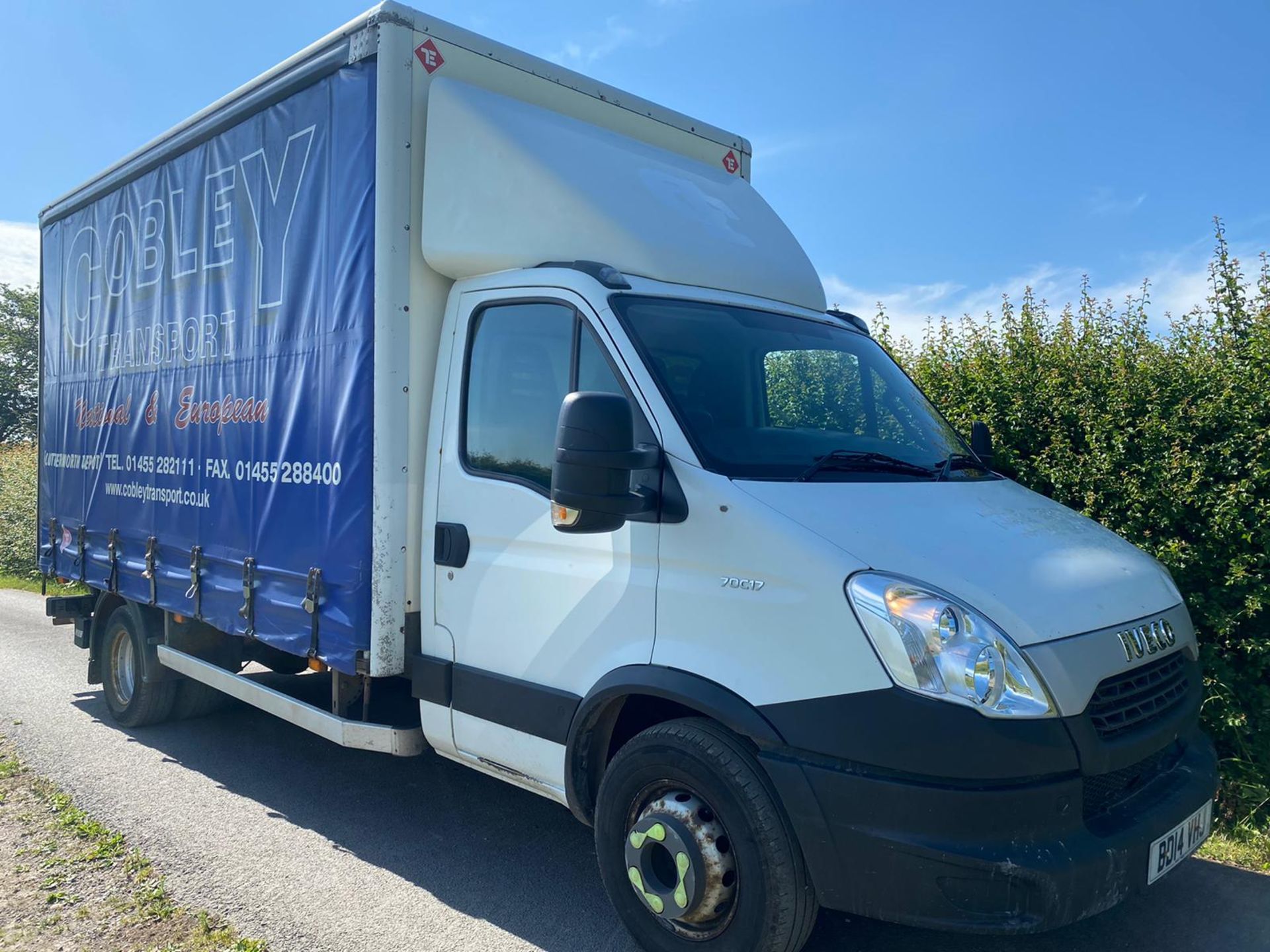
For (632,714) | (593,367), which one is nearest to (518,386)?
(593,367)

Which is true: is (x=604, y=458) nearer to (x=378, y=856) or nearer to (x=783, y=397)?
(x=783, y=397)

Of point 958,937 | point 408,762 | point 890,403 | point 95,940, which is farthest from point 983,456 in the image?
point 95,940

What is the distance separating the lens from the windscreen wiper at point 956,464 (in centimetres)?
384

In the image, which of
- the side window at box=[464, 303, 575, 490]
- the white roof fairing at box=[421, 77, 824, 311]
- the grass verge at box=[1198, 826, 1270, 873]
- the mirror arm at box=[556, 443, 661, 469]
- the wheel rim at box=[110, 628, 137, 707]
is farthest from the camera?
the wheel rim at box=[110, 628, 137, 707]

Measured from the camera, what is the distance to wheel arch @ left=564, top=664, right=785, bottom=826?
9.99 ft

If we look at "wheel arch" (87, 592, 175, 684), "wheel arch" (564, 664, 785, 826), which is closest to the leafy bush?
"wheel arch" (87, 592, 175, 684)

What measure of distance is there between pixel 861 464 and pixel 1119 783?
1.31 m

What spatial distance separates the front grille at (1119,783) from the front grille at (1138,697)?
5.1 inches

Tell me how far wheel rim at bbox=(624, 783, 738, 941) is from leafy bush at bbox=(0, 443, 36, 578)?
1604 cm

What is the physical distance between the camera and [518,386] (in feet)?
13.0

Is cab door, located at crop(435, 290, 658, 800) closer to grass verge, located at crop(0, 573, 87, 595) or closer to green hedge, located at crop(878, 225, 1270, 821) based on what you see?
green hedge, located at crop(878, 225, 1270, 821)

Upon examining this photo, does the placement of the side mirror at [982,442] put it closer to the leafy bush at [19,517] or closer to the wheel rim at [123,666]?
the wheel rim at [123,666]

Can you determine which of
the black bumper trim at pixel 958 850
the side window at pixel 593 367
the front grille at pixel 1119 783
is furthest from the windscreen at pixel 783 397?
the front grille at pixel 1119 783

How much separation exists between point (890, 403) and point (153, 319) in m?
4.50
